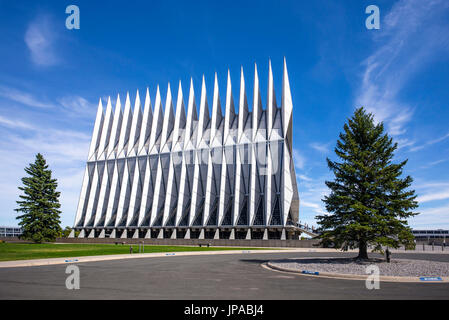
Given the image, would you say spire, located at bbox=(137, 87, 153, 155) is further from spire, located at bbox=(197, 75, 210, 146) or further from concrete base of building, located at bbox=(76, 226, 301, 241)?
concrete base of building, located at bbox=(76, 226, 301, 241)

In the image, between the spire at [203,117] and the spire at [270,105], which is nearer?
the spire at [270,105]

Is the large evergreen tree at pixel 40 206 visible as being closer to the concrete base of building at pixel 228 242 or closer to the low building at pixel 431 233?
the concrete base of building at pixel 228 242

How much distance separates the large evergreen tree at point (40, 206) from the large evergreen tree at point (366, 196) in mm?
40922

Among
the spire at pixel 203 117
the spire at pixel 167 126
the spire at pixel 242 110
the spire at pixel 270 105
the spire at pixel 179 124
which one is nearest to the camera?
the spire at pixel 270 105

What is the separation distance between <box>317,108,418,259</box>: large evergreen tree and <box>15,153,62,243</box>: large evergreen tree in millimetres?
40922

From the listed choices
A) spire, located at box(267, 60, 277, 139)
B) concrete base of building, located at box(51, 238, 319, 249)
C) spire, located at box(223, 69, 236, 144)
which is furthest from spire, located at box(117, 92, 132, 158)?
spire, located at box(267, 60, 277, 139)

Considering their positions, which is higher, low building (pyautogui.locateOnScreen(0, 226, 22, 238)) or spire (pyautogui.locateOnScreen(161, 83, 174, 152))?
spire (pyautogui.locateOnScreen(161, 83, 174, 152))

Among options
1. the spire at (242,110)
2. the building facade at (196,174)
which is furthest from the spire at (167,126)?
the spire at (242,110)

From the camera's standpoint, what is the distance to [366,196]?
59.1ft

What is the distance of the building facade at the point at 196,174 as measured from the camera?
168 ft

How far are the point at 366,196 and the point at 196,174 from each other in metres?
40.2

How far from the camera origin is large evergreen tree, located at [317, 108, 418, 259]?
1745 centimetres

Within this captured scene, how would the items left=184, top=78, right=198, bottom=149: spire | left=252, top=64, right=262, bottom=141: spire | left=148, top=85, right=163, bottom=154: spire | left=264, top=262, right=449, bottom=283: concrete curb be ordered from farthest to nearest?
left=148, top=85, right=163, bottom=154: spire, left=184, top=78, right=198, bottom=149: spire, left=252, top=64, right=262, bottom=141: spire, left=264, top=262, right=449, bottom=283: concrete curb
